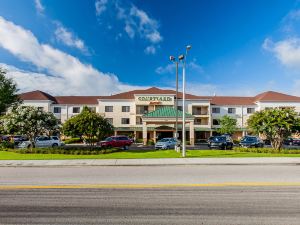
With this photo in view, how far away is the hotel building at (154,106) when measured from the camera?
57.4 m

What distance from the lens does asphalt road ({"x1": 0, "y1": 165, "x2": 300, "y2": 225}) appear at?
6.15 metres

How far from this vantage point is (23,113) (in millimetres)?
26609

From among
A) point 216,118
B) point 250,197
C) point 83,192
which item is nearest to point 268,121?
point 250,197

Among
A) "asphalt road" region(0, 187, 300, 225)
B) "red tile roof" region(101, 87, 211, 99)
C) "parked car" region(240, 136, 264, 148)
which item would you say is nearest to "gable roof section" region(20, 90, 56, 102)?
"red tile roof" region(101, 87, 211, 99)

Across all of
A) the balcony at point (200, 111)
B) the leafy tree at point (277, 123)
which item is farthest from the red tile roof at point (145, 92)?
the leafy tree at point (277, 123)

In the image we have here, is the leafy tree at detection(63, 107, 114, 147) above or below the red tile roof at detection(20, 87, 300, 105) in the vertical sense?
below

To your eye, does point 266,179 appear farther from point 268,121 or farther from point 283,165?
point 268,121

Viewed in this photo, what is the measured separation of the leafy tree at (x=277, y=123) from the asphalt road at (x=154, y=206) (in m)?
17.6

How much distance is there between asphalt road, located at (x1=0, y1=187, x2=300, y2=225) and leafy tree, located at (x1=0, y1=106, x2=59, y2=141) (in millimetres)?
18951

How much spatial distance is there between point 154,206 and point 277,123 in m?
21.9

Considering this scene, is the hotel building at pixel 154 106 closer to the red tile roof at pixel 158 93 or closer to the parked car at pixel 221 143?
the red tile roof at pixel 158 93

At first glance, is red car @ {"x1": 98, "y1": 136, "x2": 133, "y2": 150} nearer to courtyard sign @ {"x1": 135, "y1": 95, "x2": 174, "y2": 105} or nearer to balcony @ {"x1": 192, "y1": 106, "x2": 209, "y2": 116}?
courtyard sign @ {"x1": 135, "y1": 95, "x2": 174, "y2": 105}

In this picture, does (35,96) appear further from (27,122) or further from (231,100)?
(231,100)

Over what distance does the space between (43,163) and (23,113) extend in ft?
35.1
